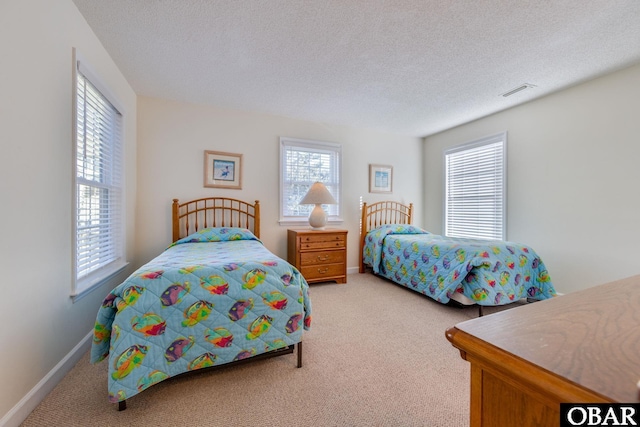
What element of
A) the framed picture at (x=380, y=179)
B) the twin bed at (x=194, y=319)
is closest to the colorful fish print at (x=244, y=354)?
the twin bed at (x=194, y=319)

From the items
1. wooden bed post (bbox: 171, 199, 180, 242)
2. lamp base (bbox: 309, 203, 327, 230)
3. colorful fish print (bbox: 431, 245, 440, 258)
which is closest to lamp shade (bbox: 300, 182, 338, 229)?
lamp base (bbox: 309, 203, 327, 230)

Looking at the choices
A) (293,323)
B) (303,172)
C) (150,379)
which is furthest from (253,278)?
(303,172)

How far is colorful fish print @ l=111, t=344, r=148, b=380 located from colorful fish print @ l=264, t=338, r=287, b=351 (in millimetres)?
631

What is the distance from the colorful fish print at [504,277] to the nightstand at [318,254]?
1771 millimetres

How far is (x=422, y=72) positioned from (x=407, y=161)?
2.21m

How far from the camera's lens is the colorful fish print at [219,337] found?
144 cm

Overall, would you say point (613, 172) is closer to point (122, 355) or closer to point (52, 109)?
point (122, 355)

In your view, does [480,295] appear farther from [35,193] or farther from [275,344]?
[35,193]

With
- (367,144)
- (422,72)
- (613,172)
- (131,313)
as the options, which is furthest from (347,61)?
(613,172)

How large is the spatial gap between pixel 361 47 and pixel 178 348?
2.47m

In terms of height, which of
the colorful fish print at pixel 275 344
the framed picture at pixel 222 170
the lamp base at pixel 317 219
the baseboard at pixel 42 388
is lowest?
the baseboard at pixel 42 388

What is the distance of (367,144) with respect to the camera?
424cm

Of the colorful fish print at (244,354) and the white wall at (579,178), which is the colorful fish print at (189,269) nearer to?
the colorful fish print at (244,354)

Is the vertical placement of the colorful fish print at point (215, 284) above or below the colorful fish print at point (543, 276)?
above
